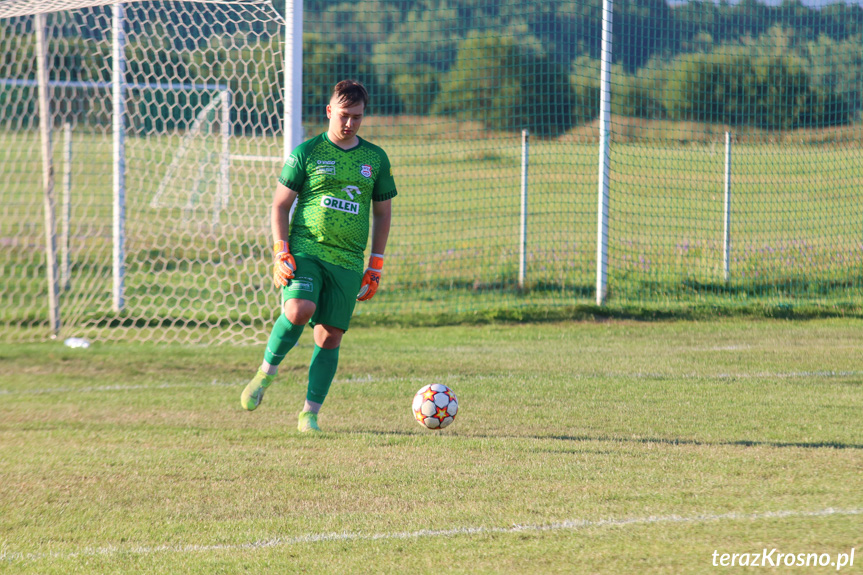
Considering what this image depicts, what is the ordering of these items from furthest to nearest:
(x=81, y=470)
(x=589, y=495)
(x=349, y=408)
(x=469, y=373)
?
(x=469, y=373), (x=349, y=408), (x=81, y=470), (x=589, y=495)

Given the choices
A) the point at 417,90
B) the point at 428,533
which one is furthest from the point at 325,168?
the point at 417,90

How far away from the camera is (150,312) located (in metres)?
8.72

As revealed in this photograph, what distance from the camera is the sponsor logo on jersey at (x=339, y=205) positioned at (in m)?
4.82

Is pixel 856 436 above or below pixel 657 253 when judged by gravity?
below

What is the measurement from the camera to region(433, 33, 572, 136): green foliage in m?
11.5

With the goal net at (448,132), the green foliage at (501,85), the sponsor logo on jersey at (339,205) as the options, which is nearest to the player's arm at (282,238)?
the sponsor logo on jersey at (339,205)

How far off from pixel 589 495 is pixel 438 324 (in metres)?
5.06

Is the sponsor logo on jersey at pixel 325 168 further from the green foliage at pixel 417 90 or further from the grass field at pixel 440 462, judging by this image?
the green foliage at pixel 417 90

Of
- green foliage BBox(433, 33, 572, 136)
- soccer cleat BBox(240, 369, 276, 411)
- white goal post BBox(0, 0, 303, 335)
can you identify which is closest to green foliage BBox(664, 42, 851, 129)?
green foliage BBox(433, 33, 572, 136)

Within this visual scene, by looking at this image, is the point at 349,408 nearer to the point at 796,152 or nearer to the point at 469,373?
the point at 469,373

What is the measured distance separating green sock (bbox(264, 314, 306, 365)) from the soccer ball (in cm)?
79

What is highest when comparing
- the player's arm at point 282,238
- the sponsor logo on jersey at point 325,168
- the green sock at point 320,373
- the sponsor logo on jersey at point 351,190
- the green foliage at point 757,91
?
the green foliage at point 757,91

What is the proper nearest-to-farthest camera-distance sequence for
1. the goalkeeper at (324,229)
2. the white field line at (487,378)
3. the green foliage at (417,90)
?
1. the goalkeeper at (324,229)
2. the white field line at (487,378)
3. the green foliage at (417,90)

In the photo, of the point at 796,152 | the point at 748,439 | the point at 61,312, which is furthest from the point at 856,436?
the point at 796,152
